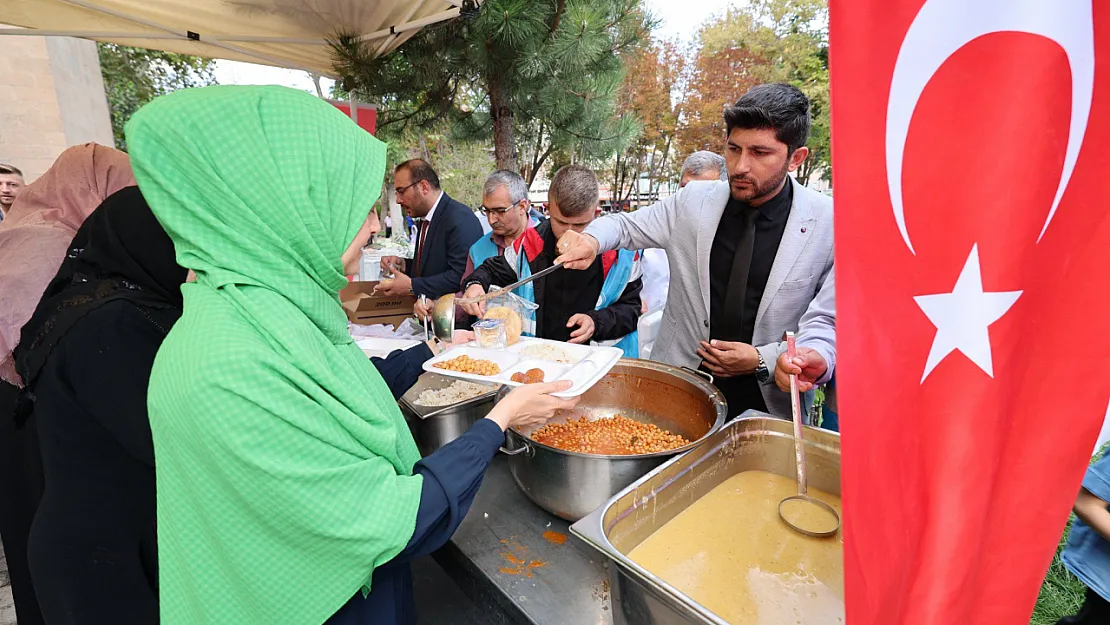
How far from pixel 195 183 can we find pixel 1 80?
10059 millimetres

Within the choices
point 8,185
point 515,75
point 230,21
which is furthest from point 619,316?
point 8,185

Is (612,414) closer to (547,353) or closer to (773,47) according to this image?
(547,353)

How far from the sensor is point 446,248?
396 cm

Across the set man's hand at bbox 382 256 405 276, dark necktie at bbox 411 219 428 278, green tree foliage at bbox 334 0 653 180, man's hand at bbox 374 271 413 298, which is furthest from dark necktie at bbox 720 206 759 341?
man's hand at bbox 382 256 405 276

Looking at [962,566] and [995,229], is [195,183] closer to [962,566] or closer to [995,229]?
[995,229]

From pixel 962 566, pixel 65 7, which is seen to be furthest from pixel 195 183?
pixel 65 7

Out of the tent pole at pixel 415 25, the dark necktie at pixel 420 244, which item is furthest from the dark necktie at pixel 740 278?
the dark necktie at pixel 420 244

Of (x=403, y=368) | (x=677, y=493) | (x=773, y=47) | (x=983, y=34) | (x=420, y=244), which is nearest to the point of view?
(x=983, y=34)

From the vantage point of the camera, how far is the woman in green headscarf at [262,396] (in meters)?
0.88

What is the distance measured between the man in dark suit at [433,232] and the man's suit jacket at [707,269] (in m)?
1.82

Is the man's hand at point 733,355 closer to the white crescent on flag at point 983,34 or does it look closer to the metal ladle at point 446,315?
the metal ladle at point 446,315

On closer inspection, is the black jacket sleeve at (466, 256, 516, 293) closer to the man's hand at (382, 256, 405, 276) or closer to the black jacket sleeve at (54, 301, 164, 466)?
the man's hand at (382, 256, 405, 276)

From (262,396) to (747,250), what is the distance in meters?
1.83

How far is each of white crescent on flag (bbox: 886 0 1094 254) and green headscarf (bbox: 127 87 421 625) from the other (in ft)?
3.27
